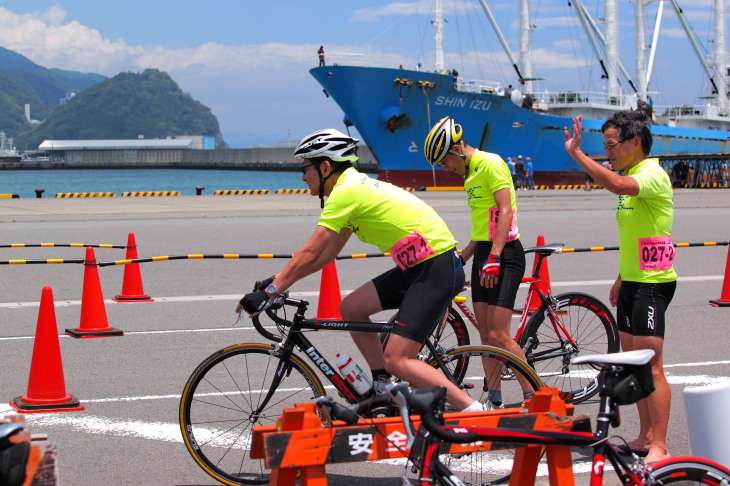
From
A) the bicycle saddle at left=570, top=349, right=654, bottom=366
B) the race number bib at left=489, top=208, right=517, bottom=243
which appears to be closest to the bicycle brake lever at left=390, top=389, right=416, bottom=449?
the bicycle saddle at left=570, top=349, right=654, bottom=366

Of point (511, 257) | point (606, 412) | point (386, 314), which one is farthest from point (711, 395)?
point (386, 314)

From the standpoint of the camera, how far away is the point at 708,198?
3659 centimetres

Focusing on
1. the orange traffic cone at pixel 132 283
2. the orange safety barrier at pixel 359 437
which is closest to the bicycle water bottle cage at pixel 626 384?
the orange safety barrier at pixel 359 437

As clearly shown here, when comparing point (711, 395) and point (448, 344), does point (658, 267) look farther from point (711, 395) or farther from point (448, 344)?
point (448, 344)

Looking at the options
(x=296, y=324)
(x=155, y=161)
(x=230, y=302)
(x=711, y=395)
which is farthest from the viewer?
(x=155, y=161)

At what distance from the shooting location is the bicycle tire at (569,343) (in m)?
6.95

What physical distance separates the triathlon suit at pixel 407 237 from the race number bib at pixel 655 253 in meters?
1.13

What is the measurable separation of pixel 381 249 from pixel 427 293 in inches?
13.3

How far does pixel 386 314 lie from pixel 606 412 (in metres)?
7.45

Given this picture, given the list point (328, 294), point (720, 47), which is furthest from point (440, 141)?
point (720, 47)

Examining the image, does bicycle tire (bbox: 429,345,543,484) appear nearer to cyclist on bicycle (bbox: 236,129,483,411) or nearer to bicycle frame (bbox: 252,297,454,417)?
cyclist on bicycle (bbox: 236,129,483,411)

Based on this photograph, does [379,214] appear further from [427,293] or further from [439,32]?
[439,32]

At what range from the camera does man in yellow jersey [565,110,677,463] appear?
5.38 m

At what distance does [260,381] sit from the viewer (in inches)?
223
